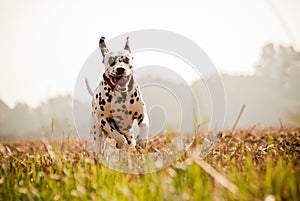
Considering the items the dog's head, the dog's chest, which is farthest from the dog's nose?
the dog's chest

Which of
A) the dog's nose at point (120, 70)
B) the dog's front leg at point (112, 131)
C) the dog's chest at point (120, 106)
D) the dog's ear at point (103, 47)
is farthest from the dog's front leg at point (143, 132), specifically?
the dog's ear at point (103, 47)

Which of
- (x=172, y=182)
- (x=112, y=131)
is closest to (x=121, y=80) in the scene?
(x=112, y=131)

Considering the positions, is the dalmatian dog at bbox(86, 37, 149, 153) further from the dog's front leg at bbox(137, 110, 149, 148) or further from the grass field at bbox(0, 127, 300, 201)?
the grass field at bbox(0, 127, 300, 201)

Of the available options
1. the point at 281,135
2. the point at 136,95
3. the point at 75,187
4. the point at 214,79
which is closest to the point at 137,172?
the point at 75,187

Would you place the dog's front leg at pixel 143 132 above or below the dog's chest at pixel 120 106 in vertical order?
below

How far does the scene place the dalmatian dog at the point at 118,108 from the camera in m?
6.76

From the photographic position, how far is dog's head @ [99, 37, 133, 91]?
256 inches

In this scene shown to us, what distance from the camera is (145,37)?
6.43 m

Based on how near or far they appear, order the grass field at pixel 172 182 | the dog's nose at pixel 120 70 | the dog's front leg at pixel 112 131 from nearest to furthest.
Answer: the grass field at pixel 172 182 → the dog's nose at pixel 120 70 → the dog's front leg at pixel 112 131

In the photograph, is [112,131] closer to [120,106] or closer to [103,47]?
[120,106]

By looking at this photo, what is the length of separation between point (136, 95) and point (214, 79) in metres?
1.50

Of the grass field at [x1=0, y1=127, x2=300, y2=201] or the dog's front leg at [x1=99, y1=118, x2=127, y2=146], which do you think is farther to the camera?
the dog's front leg at [x1=99, y1=118, x2=127, y2=146]

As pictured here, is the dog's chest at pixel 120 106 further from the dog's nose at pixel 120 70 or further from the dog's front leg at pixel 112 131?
the dog's nose at pixel 120 70

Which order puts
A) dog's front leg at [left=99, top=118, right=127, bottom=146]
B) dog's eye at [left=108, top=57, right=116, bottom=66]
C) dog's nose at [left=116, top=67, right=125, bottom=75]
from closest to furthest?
dog's nose at [left=116, top=67, right=125, bottom=75], dog's eye at [left=108, top=57, right=116, bottom=66], dog's front leg at [left=99, top=118, right=127, bottom=146]
